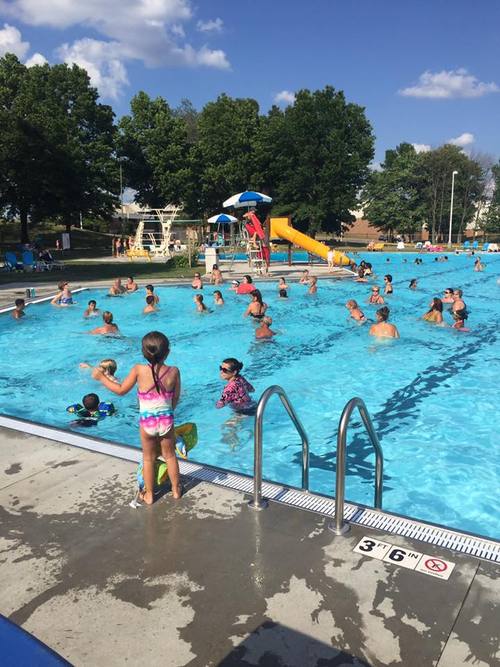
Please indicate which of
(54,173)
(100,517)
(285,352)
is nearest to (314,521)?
(100,517)

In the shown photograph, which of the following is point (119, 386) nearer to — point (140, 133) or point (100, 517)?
point (100, 517)

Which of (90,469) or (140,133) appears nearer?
(90,469)

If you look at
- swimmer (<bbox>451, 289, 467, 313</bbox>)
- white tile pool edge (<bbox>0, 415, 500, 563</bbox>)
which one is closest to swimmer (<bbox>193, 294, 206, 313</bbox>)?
swimmer (<bbox>451, 289, 467, 313</bbox>)

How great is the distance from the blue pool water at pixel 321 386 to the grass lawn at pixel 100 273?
510cm

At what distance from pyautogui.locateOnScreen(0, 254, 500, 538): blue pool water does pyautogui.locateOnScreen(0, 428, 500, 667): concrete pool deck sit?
262cm

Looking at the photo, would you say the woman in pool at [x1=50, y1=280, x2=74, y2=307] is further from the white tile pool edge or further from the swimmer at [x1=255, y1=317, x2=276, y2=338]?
the white tile pool edge

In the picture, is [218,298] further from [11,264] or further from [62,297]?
[11,264]

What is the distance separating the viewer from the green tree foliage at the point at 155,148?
51125 millimetres

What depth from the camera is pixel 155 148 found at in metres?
51.5

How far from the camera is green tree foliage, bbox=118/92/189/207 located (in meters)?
51.1

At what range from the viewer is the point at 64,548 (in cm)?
362

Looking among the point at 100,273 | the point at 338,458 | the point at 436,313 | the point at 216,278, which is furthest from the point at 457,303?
the point at 100,273

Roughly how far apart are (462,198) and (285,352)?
6629 centimetres

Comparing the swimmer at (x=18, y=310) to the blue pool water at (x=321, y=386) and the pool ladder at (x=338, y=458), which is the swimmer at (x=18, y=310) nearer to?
the blue pool water at (x=321, y=386)
